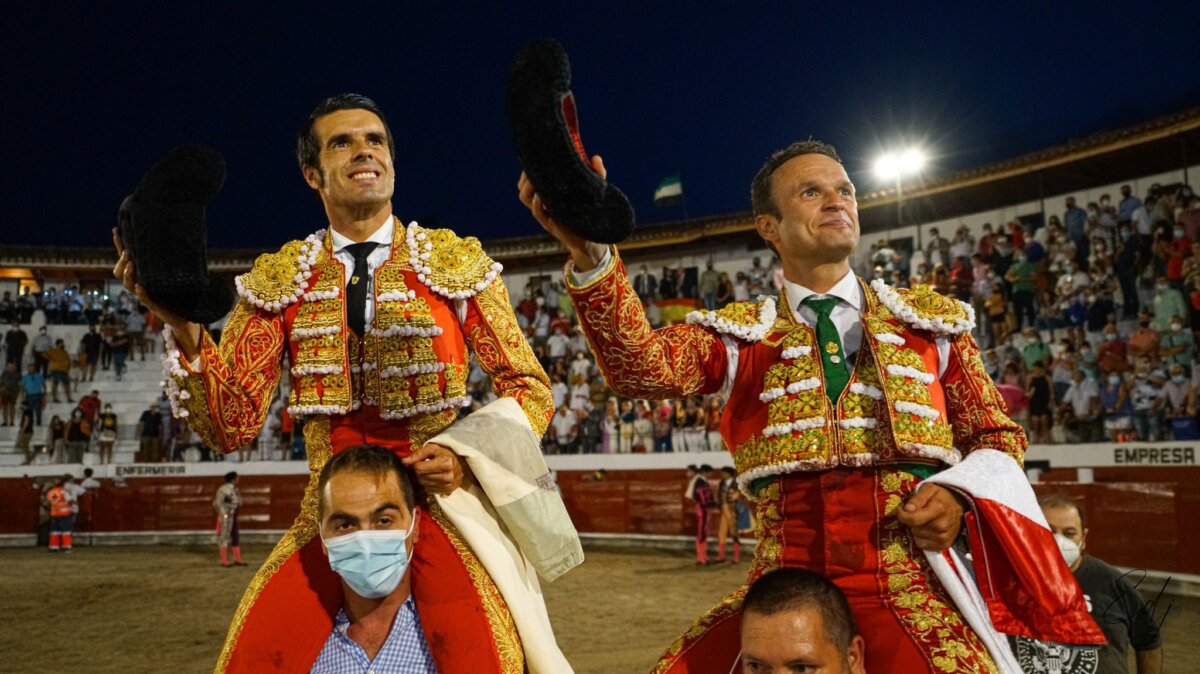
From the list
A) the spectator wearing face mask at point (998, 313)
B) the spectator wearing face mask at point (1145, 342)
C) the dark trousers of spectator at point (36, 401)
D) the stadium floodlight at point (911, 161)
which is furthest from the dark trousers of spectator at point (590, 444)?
the dark trousers of spectator at point (36, 401)

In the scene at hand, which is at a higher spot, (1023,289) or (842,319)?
(1023,289)

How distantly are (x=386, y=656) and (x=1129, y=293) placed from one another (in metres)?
11.7

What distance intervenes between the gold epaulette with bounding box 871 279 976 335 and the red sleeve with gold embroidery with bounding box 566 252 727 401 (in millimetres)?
411

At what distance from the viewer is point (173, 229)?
1.95 metres

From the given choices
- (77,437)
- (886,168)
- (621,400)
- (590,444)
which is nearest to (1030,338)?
(621,400)

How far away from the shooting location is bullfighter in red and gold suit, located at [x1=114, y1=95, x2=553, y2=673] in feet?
7.54

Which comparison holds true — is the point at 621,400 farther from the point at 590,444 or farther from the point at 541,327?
the point at 541,327

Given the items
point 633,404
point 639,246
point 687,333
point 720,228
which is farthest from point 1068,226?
point 687,333

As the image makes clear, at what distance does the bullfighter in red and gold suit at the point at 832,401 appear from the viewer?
2.03 meters

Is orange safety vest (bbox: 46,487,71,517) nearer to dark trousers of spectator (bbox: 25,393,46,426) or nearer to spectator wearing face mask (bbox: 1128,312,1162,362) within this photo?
dark trousers of spectator (bbox: 25,393,46,426)

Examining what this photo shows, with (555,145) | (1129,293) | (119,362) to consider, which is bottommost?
(555,145)

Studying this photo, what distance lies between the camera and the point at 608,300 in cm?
199

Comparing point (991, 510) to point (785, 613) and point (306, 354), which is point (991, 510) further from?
point (306, 354)

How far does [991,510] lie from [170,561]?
14947 millimetres
